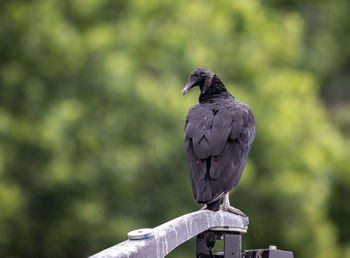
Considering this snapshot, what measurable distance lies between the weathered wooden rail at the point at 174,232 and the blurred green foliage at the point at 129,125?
20.9 ft

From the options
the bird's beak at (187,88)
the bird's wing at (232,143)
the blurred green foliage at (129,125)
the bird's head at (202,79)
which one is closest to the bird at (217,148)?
the bird's wing at (232,143)

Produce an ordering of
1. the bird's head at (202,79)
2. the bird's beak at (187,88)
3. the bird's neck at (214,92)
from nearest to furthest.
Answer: the bird's beak at (187,88) < the bird's neck at (214,92) < the bird's head at (202,79)

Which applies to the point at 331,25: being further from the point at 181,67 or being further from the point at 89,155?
the point at 89,155

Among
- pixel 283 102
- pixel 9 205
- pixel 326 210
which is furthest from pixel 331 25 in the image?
pixel 9 205

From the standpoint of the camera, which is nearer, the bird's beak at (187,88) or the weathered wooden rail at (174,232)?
the weathered wooden rail at (174,232)

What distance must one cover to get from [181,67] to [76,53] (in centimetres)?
157

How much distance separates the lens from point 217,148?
3650mm

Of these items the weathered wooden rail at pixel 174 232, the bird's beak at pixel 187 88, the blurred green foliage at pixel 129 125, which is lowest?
the weathered wooden rail at pixel 174 232

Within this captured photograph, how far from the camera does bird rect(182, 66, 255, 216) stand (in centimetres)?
356

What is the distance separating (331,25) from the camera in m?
20.7

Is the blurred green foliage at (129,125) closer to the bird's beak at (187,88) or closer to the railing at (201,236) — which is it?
the bird's beak at (187,88)

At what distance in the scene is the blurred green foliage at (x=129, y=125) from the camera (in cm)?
976

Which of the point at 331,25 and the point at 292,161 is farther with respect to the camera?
the point at 331,25

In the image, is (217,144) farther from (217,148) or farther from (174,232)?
(174,232)
